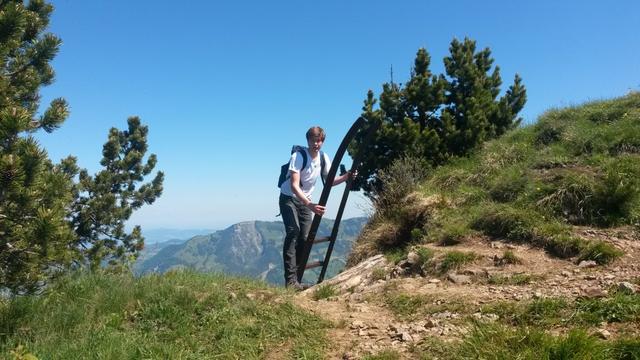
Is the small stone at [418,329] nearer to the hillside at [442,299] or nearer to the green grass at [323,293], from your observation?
the hillside at [442,299]

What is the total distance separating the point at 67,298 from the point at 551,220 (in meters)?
6.32

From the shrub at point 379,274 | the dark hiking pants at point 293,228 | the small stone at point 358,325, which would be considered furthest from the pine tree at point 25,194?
the shrub at point 379,274

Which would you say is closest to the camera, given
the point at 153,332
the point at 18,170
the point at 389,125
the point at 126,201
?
the point at 153,332

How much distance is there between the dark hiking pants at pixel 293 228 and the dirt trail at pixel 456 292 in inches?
29.3

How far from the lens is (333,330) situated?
13.6 feet

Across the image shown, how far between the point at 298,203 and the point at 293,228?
1.27 ft

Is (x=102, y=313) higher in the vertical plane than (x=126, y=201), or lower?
lower

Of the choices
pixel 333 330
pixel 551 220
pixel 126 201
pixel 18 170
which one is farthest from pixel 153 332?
pixel 126 201

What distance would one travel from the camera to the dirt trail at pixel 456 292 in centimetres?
382

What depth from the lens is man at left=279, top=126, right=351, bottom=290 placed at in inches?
250

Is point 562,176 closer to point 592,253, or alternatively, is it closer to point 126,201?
point 592,253

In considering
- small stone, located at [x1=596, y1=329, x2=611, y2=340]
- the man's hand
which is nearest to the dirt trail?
small stone, located at [x1=596, y1=329, x2=611, y2=340]

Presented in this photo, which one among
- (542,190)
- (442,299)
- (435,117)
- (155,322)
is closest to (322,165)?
(442,299)

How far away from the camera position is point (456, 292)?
4.79 meters
